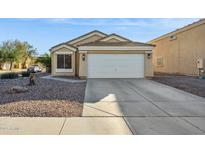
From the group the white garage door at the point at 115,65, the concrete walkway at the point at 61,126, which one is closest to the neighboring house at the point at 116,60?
the white garage door at the point at 115,65

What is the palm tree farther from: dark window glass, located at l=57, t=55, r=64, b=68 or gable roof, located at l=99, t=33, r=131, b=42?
gable roof, located at l=99, t=33, r=131, b=42

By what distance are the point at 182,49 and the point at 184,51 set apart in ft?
1.82

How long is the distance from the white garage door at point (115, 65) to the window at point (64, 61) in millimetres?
4118

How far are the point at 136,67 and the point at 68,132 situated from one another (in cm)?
1550

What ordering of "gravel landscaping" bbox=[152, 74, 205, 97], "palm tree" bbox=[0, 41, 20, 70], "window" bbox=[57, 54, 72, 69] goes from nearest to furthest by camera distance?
"gravel landscaping" bbox=[152, 74, 205, 97] → "window" bbox=[57, 54, 72, 69] → "palm tree" bbox=[0, 41, 20, 70]

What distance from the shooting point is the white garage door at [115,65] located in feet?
70.3

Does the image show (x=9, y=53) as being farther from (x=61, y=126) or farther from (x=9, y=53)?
(x=61, y=126)

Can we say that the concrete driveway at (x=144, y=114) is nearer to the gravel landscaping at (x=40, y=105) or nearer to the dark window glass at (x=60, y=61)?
the gravel landscaping at (x=40, y=105)

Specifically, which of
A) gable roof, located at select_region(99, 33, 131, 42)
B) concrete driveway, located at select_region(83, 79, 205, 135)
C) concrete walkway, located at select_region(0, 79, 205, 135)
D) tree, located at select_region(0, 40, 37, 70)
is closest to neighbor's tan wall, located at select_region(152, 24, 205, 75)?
gable roof, located at select_region(99, 33, 131, 42)

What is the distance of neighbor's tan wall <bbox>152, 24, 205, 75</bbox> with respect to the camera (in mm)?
22953

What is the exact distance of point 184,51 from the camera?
26.0 m

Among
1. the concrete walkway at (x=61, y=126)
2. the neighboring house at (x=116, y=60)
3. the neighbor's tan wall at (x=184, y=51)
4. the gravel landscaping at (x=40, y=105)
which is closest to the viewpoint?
the concrete walkway at (x=61, y=126)
